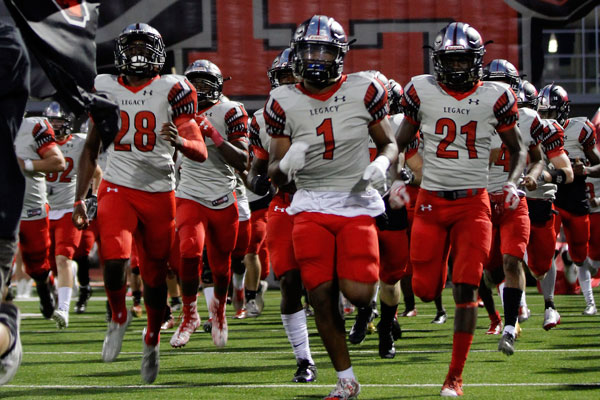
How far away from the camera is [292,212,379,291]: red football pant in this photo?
5.69 m

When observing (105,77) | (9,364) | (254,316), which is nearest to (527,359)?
(105,77)

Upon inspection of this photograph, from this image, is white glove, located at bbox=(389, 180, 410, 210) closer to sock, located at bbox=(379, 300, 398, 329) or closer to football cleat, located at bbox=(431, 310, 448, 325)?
sock, located at bbox=(379, 300, 398, 329)

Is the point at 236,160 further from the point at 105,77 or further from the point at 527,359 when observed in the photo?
the point at 527,359

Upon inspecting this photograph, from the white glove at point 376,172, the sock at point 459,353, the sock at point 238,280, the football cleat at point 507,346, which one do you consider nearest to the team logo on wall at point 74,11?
the white glove at point 376,172

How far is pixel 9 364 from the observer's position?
4.23 metres

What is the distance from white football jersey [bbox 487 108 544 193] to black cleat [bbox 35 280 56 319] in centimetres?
479

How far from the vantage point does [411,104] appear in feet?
21.9

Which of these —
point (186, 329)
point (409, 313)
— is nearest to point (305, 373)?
point (186, 329)

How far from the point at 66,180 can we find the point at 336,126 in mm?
7357

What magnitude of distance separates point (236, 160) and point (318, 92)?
2.58 m

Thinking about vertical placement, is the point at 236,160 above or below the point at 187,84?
below

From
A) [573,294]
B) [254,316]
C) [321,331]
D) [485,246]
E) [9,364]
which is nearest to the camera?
[9,364]

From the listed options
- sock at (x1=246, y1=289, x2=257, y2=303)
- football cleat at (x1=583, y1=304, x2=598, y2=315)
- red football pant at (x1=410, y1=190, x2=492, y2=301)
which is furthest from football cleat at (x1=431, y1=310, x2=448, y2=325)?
red football pant at (x1=410, y1=190, x2=492, y2=301)

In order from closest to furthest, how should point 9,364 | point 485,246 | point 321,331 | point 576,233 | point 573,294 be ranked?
point 9,364, point 321,331, point 485,246, point 576,233, point 573,294
